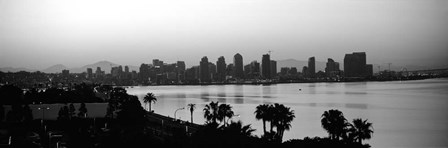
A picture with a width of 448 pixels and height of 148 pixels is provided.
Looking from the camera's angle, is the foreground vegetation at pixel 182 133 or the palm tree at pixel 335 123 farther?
the palm tree at pixel 335 123

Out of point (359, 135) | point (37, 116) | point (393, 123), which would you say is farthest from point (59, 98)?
point (359, 135)

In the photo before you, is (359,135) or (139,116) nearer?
(359,135)

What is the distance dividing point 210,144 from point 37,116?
26039 mm

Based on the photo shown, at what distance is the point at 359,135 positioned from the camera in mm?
20641

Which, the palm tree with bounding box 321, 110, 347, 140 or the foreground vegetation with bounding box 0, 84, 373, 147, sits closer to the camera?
the foreground vegetation with bounding box 0, 84, 373, 147

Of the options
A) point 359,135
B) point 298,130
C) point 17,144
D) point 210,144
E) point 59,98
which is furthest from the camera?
point 59,98

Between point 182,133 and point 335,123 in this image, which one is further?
point 335,123

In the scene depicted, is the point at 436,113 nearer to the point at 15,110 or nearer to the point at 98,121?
the point at 98,121

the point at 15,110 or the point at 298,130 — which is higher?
the point at 15,110

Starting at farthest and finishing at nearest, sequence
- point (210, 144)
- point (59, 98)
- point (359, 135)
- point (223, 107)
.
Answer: point (59, 98), point (223, 107), point (359, 135), point (210, 144)

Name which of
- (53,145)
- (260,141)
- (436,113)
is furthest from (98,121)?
(436,113)

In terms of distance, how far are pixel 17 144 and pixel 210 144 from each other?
9596 mm

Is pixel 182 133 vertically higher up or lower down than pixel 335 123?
higher up

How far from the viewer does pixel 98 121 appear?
33531mm
